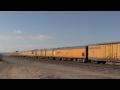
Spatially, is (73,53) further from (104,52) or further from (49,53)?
(49,53)

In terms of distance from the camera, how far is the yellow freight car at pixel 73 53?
48263 millimetres

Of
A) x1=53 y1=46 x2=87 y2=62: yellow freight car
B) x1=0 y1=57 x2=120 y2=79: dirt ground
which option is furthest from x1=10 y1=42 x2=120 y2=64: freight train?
x1=0 y1=57 x2=120 y2=79: dirt ground

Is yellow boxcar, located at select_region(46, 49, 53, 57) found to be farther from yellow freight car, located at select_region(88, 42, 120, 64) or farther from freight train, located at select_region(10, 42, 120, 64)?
yellow freight car, located at select_region(88, 42, 120, 64)

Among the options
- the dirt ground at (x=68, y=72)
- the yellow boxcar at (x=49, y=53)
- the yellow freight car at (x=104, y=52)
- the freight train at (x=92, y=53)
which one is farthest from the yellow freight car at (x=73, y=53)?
the dirt ground at (x=68, y=72)

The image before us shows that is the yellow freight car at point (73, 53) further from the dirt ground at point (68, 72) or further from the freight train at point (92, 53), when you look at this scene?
the dirt ground at point (68, 72)

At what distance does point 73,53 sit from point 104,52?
1571 cm

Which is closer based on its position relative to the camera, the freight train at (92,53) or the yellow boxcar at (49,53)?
the freight train at (92,53)

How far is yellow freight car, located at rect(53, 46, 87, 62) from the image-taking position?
4826cm

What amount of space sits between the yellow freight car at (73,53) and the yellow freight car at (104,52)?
2837mm

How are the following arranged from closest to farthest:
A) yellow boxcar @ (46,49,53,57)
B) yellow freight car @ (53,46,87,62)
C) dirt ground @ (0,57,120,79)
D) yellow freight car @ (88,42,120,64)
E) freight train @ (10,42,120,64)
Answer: dirt ground @ (0,57,120,79)
yellow freight car @ (88,42,120,64)
freight train @ (10,42,120,64)
yellow freight car @ (53,46,87,62)
yellow boxcar @ (46,49,53,57)

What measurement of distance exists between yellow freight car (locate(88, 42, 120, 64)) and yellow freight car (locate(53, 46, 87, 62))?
2.84m
